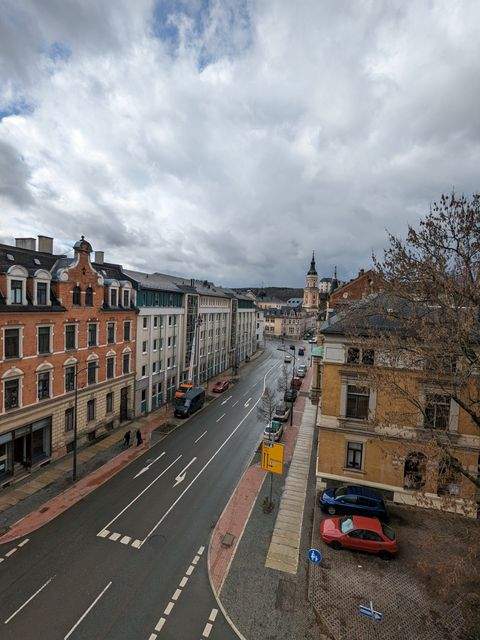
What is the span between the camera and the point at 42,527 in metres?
19.0

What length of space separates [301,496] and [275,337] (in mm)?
106027

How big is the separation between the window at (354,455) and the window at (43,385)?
22371 mm

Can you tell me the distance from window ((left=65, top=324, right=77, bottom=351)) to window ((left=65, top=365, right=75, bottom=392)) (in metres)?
1.72

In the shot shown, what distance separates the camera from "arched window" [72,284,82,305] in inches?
1119

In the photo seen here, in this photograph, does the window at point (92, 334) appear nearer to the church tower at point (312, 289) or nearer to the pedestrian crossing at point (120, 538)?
the pedestrian crossing at point (120, 538)

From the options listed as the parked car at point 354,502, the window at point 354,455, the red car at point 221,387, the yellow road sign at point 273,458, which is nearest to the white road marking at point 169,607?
the yellow road sign at point 273,458

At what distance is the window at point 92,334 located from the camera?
30.4m

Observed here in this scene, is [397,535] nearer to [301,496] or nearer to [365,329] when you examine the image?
[301,496]

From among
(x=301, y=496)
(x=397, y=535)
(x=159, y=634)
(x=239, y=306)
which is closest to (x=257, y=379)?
(x=239, y=306)

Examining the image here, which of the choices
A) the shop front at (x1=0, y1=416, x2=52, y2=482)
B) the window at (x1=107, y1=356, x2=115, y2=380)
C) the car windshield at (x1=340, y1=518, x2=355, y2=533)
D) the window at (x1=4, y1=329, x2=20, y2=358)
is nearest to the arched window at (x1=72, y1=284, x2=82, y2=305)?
the window at (x1=4, y1=329, x2=20, y2=358)

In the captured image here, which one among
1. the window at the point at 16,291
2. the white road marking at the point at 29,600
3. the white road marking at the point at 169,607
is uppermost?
the window at the point at 16,291

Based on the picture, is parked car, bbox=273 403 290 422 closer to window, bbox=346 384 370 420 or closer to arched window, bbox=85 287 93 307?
window, bbox=346 384 370 420

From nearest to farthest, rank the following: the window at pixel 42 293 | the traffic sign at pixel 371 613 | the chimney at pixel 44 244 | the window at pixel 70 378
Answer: the traffic sign at pixel 371 613, the window at pixel 42 293, the window at pixel 70 378, the chimney at pixel 44 244

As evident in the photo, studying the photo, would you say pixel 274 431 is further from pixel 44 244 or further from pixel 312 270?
pixel 312 270
